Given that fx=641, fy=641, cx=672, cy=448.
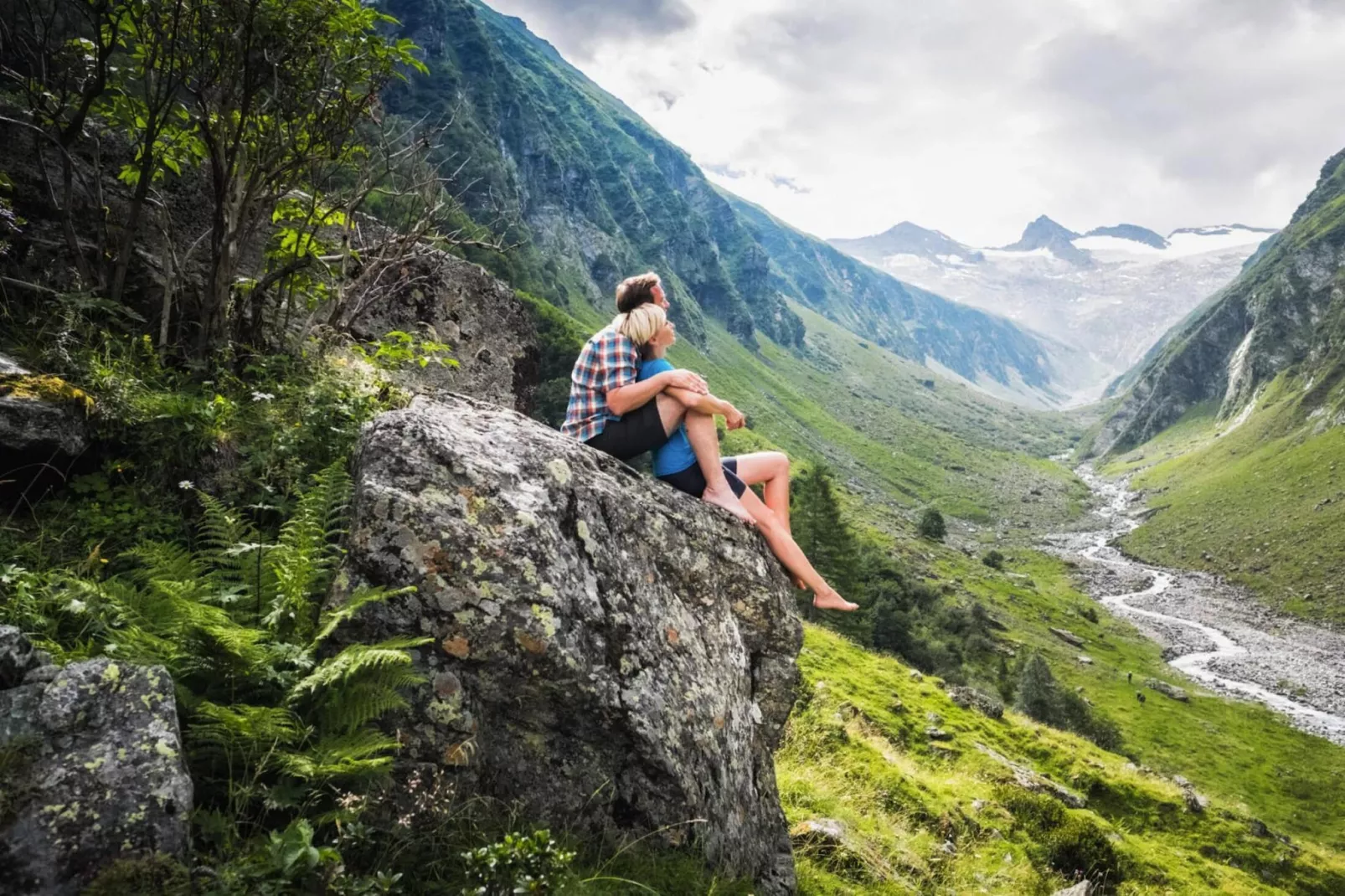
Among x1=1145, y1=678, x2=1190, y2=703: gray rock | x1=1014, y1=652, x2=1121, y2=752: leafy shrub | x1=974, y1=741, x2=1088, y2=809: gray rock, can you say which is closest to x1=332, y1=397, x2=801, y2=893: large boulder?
x1=974, y1=741, x2=1088, y2=809: gray rock

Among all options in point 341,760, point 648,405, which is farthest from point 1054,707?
point 341,760

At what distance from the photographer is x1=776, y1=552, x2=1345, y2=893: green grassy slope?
10.0m

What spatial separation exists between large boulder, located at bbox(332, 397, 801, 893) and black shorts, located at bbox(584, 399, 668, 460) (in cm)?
82

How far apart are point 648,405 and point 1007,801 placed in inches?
601

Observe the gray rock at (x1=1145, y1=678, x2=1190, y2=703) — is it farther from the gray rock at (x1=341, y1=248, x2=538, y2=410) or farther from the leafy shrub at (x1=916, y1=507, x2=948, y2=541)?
the gray rock at (x1=341, y1=248, x2=538, y2=410)

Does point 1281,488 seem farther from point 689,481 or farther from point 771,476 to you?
point 689,481

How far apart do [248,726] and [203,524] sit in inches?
114

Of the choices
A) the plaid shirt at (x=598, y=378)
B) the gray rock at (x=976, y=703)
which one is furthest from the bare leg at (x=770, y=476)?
the gray rock at (x=976, y=703)

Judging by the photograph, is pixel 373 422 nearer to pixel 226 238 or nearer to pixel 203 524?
pixel 203 524

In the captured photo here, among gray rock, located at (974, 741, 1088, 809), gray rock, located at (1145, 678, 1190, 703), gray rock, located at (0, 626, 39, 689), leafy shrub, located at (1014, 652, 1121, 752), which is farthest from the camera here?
gray rock, located at (1145, 678, 1190, 703)

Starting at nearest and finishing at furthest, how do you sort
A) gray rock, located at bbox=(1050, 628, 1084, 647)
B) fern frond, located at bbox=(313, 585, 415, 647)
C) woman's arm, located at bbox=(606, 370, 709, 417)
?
fern frond, located at bbox=(313, 585, 415, 647)
woman's arm, located at bbox=(606, 370, 709, 417)
gray rock, located at bbox=(1050, 628, 1084, 647)

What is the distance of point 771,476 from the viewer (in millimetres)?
8734

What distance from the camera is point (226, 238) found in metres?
7.49

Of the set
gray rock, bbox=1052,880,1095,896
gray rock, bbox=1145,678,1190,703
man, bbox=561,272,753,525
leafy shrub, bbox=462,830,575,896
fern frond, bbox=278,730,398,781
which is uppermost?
man, bbox=561,272,753,525
